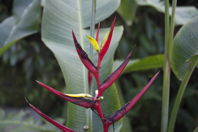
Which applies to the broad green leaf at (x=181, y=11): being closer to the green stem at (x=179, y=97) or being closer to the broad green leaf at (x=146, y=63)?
the broad green leaf at (x=146, y=63)

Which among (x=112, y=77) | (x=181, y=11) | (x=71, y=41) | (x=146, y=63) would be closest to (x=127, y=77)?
(x=181, y=11)

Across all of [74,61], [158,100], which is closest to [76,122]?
[74,61]

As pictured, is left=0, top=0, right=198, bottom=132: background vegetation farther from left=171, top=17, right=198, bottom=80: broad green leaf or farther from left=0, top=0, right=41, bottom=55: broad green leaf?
left=171, top=17, right=198, bottom=80: broad green leaf

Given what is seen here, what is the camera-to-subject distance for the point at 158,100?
1.80 m

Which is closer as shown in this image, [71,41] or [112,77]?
[112,77]

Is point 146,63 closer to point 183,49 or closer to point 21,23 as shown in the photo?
point 183,49

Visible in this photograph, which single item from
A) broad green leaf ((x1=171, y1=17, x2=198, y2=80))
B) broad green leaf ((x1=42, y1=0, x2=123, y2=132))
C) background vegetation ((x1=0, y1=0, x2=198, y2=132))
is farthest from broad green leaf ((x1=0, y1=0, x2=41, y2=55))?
background vegetation ((x1=0, y1=0, x2=198, y2=132))

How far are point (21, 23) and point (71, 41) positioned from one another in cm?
23

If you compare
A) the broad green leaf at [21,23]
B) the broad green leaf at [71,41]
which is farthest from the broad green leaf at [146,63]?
the broad green leaf at [21,23]

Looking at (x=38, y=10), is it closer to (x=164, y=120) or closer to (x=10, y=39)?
(x=10, y=39)

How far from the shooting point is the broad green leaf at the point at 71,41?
681 millimetres

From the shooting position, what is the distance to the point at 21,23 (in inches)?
37.6

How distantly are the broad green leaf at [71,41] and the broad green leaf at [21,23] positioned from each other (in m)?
0.14

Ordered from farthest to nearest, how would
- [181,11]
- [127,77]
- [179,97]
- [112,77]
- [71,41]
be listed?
[127,77] < [181,11] < [71,41] < [179,97] < [112,77]
